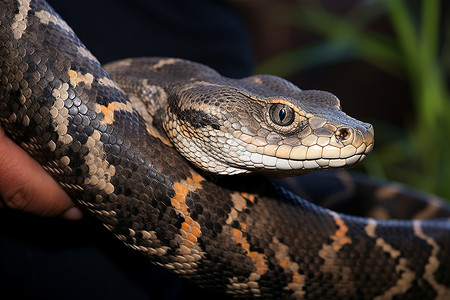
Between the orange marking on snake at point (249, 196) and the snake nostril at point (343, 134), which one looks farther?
the orange marking on snake at point (249, 196)

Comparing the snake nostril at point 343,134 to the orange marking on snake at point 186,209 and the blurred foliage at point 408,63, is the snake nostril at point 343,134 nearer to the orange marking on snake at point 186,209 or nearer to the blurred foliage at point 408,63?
the orange marking on snake at point 186,209

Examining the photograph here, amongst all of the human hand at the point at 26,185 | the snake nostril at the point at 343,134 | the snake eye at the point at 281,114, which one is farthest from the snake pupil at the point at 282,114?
the human hand at the point at 26,185

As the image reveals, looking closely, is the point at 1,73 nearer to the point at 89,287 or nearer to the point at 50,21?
the point at 50,21

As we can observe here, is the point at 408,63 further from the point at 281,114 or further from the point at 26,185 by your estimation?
the point at 26,185

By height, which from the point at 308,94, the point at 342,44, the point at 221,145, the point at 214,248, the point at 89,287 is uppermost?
the point at 342,44

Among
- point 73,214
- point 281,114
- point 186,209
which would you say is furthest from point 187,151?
point 73,214

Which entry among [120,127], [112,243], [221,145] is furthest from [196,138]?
[112,243]

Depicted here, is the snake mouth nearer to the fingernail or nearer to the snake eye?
the snake eye
